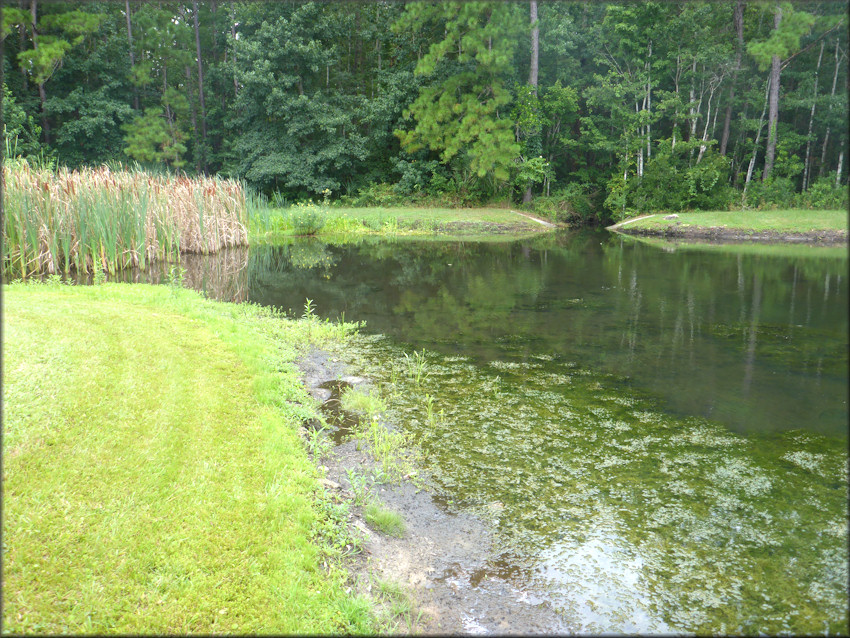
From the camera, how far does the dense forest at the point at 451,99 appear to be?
23.2 metres

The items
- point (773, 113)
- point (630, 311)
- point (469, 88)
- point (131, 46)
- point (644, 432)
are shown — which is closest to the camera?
point (644, 432)

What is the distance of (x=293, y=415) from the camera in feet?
15.0

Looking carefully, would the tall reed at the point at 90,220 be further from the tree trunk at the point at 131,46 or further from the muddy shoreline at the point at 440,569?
the tree trunk at the point at 131,46

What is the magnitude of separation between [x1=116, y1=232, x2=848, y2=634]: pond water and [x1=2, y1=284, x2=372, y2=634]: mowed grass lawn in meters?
1.08

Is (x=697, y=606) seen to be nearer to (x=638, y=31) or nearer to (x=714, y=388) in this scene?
(x=714, y=388)

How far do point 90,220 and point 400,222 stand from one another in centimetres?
1430

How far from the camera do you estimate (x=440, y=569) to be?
3.10 m

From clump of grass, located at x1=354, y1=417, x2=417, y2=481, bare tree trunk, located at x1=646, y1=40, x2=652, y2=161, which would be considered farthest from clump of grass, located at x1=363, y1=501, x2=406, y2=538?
bare tree trunk, located at x1=646, y1=40, x2=652, y2=161

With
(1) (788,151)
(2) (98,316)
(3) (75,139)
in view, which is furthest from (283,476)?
(3) (75,139)

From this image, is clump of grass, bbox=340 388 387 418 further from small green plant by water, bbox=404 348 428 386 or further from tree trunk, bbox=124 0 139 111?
tree trunk, bbox=124 0 139 111

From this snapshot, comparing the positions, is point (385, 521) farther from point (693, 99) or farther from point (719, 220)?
point (693, 99)

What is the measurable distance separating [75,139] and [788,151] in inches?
1271

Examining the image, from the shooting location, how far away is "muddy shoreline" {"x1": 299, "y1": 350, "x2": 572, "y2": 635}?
8.82 feet

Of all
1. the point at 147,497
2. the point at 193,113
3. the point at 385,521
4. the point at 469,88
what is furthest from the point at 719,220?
the point at 193,113
